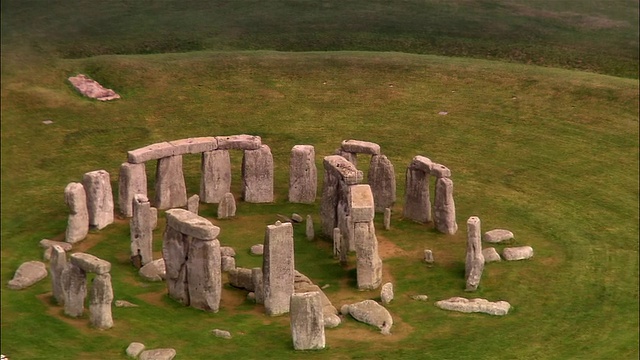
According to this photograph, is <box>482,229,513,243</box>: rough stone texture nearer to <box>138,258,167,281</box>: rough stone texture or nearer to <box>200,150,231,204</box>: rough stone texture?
<box>200,150,231,204</box>: rough stone texture

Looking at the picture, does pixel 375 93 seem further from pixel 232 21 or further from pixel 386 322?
pixel 386 322

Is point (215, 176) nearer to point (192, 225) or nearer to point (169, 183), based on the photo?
point (169, 183)

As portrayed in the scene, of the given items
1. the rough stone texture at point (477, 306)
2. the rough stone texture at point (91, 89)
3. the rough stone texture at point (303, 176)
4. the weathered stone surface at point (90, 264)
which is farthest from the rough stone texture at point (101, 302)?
the rough stone texture at point (91, 89)

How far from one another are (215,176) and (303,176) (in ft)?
7.98

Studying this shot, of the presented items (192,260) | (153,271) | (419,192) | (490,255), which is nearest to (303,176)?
(419,192)

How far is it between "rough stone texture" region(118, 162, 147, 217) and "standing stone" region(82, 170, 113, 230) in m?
0.81

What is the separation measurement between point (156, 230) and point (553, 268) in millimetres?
10305

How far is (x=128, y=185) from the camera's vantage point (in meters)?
39.8

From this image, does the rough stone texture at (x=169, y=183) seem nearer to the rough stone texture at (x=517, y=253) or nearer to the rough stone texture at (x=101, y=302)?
the rough stone texture at (x=101, y=302)

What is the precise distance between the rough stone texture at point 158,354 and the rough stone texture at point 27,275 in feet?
16.3

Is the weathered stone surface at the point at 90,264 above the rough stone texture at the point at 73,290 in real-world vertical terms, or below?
above

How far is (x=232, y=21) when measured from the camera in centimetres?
5569

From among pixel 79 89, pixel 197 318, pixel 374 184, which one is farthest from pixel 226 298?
pixel 79 89

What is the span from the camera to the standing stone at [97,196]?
38625mm
